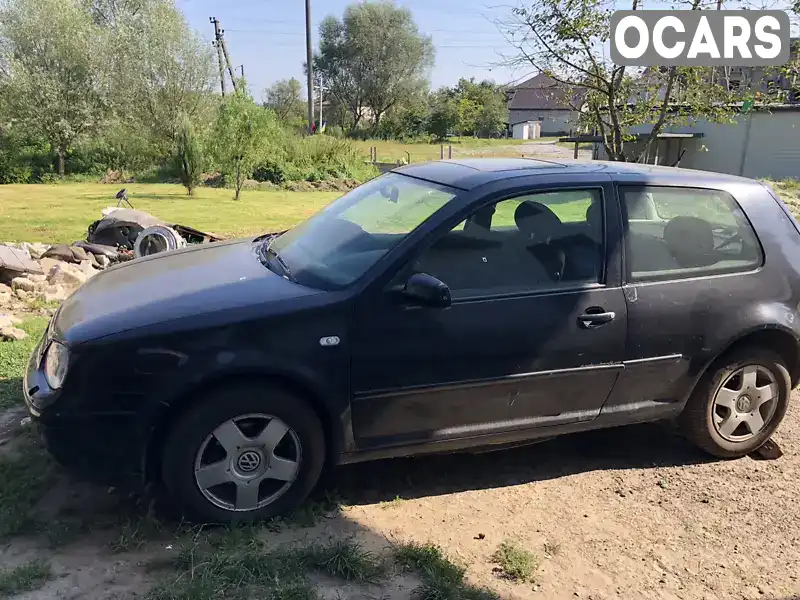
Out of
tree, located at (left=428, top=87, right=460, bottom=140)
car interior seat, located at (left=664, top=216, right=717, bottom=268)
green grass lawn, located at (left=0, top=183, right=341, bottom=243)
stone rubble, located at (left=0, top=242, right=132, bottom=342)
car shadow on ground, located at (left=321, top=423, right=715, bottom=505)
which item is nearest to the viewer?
car shadow on ground, located at (left=321, top=423, right=715, bottom=505)

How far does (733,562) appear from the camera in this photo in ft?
11.1

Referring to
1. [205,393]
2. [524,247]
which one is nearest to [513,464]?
[524,247]

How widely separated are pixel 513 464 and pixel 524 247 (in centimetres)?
137

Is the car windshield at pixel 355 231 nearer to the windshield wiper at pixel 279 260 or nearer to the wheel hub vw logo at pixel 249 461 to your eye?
the windshield wiper at pixel 279 260

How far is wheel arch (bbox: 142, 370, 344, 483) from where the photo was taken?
3186 mm

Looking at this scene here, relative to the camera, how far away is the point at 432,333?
11.5ft

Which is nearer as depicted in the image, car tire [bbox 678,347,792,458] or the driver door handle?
the driver door handle

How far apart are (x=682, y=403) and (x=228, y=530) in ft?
8.84

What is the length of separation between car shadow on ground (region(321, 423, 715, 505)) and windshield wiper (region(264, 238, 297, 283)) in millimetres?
1177

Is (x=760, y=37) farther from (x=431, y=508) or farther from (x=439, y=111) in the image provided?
(x=439, y=111)

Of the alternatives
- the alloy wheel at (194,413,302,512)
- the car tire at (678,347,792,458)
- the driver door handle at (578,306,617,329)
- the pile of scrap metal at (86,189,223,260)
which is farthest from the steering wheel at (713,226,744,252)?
the pile of scrap metal at (86,189,223,260)

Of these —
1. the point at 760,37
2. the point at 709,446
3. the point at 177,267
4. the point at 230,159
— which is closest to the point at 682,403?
the point at 709,446

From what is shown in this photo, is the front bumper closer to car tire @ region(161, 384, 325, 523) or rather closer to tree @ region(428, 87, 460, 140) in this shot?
car tire @ region(161, 384, 325, 523)

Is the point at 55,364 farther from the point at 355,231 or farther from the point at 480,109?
the point at 480,109
